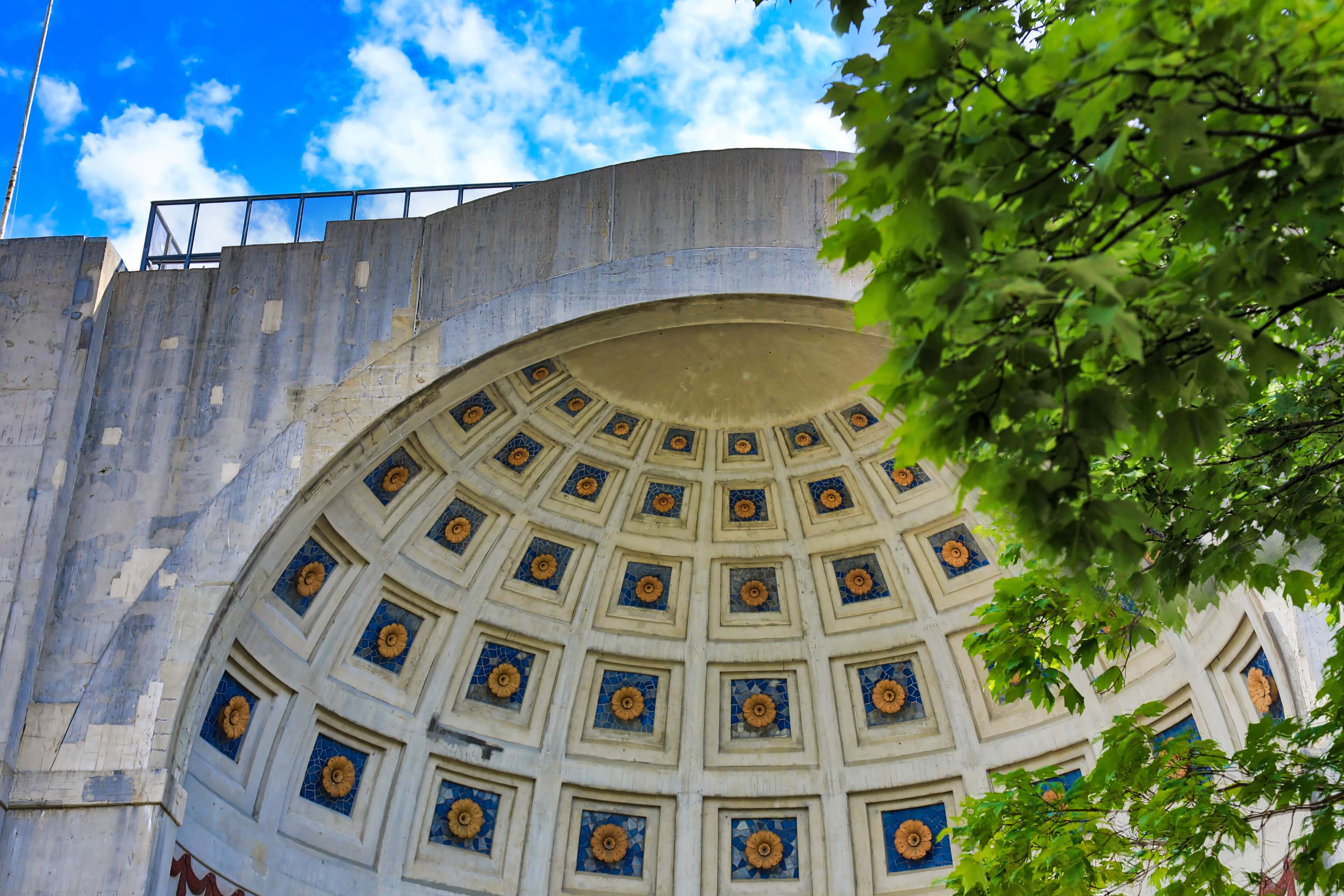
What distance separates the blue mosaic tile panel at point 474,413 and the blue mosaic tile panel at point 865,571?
4.68 metres

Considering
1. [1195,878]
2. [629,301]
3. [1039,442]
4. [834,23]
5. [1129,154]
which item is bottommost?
[1195,878]

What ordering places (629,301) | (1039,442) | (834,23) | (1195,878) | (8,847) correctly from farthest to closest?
1. (629,301)
2. (8,847)
3. (1195,878)
4. (834,23)
5. (1039,442)

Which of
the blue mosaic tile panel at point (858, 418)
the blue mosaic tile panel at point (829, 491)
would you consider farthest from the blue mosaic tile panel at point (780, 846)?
the blue mosaic tile panel at point (858, 418)

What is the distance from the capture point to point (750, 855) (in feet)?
48.0

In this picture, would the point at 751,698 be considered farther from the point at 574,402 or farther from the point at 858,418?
the point at 574,402

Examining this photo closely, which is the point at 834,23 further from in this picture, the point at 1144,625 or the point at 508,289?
the point at 508,289

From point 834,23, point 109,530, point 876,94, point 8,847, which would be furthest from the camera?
point 109,530

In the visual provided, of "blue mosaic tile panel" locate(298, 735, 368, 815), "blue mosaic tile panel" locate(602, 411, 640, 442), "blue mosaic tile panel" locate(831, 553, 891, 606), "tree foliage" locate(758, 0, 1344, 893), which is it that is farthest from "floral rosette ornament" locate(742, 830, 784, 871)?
"tree foliage" locate(758, 0, 1344, 893)

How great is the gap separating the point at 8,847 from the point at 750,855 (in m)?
7.91

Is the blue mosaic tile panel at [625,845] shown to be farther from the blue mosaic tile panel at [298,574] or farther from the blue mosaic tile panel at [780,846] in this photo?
the blue mosaic tile panel at [298,574]

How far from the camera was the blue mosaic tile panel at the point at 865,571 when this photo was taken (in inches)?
591

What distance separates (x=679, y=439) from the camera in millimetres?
14633

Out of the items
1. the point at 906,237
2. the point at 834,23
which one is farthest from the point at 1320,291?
the point at 834,23

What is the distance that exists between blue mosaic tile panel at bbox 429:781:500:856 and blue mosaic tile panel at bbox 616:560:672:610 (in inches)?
108
